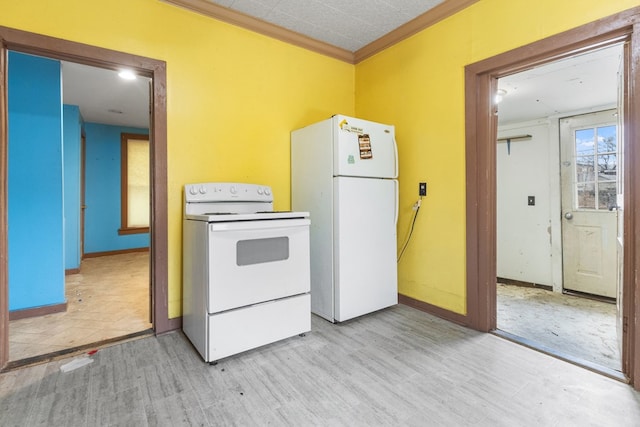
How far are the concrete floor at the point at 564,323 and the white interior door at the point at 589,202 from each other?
1.02 ft

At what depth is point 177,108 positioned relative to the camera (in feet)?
7.64

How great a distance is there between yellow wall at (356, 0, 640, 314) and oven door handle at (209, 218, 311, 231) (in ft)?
3.84

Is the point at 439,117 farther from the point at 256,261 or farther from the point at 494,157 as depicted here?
the point at 256,261

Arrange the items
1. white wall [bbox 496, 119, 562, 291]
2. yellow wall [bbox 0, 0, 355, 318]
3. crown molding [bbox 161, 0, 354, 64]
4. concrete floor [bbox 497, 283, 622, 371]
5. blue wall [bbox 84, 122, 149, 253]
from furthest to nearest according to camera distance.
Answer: blue wall [bbox 84, 122, 149, 253], white wall [bbox 496, 119, 562, 291], crown molding [bbox 161, 0, 354, 64], concrete floor [bbox 497, 283, 622, 371], yellow wall [bbox 0, 0, 355, 318]

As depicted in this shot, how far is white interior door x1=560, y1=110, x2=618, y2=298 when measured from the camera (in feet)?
11.0

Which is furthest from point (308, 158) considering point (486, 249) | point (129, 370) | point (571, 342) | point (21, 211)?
point (21, 211)

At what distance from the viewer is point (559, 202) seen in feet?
12.2

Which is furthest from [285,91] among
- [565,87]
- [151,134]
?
[565,87]

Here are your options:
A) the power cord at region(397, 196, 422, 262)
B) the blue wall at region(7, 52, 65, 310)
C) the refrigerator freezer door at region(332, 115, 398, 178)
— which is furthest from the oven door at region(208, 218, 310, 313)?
the blue wall at region(7, 52, 65, 310)

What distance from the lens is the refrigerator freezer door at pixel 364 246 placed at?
2.42 meters

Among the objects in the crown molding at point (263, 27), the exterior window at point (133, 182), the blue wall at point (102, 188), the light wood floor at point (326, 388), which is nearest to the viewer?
the light wood floor at point (326, 388)

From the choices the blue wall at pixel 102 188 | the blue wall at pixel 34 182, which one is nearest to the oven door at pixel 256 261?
the blue wall at pixel 34 182

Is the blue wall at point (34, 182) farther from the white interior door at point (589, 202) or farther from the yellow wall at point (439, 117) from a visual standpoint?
the white interior door at point (589, 202)

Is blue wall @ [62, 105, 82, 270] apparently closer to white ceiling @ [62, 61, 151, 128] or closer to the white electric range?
white ceiling @ [62, 61, 151, 128]
